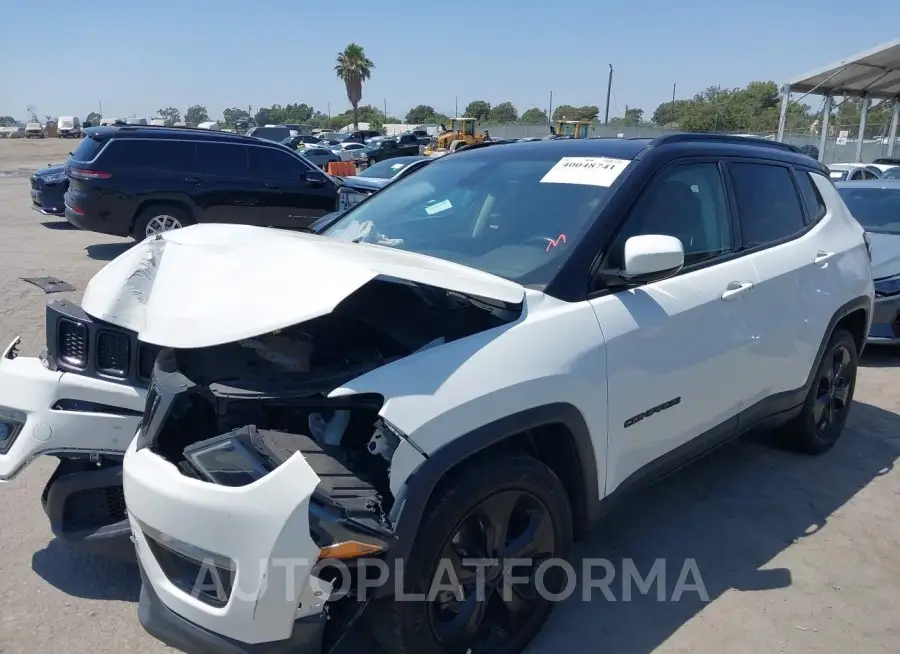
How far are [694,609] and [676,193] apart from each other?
1828 millimetres

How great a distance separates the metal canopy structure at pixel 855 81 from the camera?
20.3m

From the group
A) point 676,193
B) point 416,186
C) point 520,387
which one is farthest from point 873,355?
point 520,387

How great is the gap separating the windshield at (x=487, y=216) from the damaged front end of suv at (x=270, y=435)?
0.40 metres

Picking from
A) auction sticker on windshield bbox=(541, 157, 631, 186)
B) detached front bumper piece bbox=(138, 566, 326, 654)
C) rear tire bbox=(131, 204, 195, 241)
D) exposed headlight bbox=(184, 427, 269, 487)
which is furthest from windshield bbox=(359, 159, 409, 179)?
detached front bumper piece bbox=(138, 566, 326, 654)

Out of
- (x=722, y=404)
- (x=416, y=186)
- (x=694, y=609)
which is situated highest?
(x=416, y=186)

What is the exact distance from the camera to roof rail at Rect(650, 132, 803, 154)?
343 cm

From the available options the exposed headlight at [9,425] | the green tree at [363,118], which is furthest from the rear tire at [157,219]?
the green tree at [363,118]

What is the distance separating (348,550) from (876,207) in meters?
8.20

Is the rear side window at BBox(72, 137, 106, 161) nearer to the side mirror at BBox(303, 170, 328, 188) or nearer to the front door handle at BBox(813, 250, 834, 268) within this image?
the side mirror at BBox(303, 170, 328, 188)

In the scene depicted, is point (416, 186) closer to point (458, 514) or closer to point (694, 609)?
point (458, 514)

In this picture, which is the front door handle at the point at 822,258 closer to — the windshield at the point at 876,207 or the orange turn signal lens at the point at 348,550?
the orange turn signal lens at the point at 348,550

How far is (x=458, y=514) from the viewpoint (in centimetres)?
229

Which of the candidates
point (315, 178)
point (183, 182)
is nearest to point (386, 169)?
point (315, 178)

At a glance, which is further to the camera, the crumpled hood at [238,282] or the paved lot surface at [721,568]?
the paved lot surface at [721,568]
